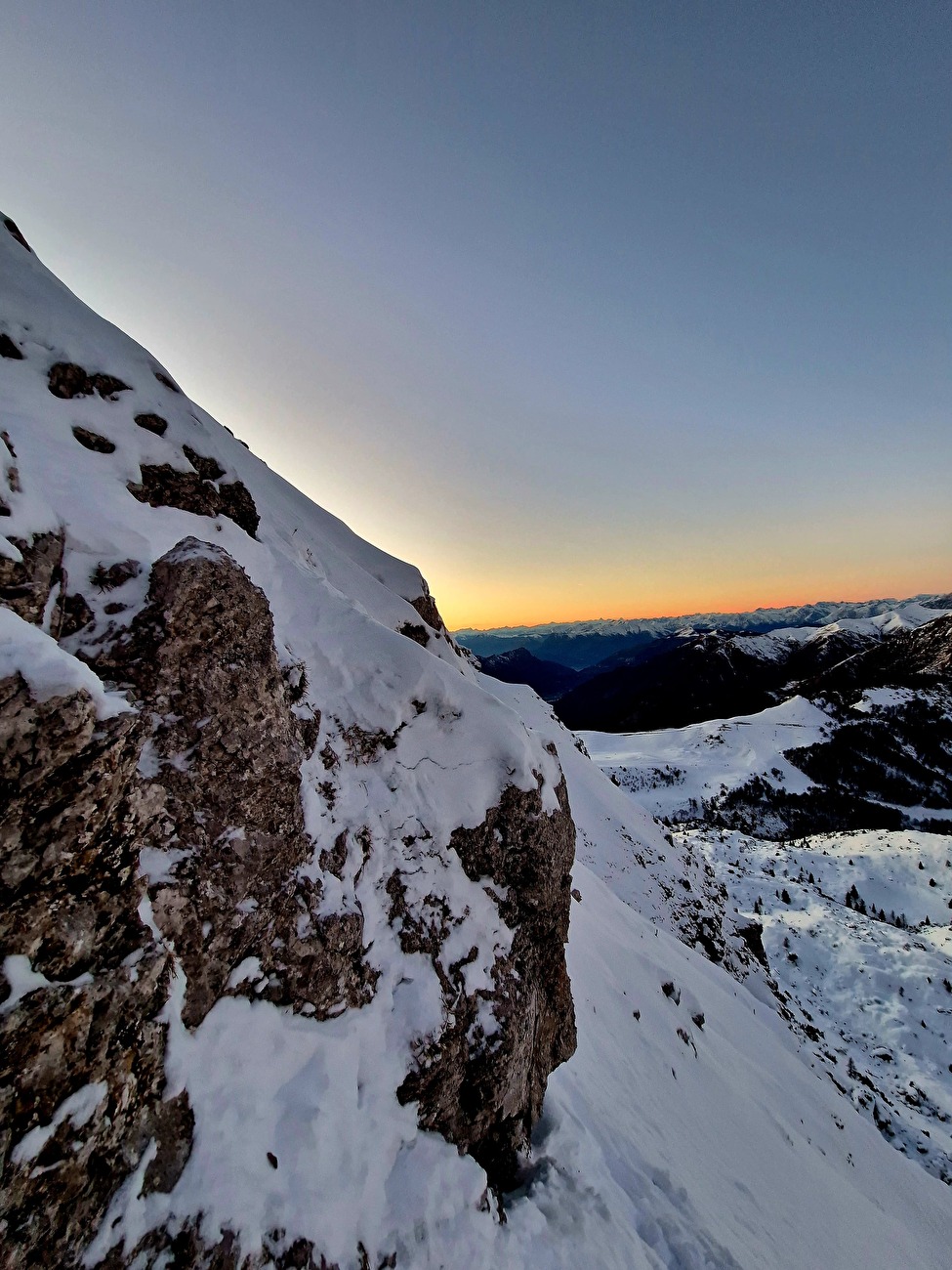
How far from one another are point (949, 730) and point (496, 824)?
111m

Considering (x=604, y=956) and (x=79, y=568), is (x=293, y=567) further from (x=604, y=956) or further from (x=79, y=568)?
(x=604, y=956)

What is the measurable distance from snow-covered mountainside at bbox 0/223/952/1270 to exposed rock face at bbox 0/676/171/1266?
0.8 inches

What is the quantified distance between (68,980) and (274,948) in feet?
7.74

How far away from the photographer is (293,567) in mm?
10344

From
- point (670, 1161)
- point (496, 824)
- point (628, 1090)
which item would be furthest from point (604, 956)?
point (496, 824)

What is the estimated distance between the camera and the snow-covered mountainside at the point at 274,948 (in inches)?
143

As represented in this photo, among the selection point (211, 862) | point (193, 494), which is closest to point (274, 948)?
point (211, 862)

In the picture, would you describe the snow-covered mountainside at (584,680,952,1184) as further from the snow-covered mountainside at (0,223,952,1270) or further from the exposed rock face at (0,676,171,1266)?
the exposed rock face at (0,676,171,1266)

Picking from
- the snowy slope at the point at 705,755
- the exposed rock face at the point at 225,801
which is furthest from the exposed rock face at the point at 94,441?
the snowy slope at the point at 705,755

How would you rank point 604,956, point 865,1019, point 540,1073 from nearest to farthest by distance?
1. point 540,1073
2. point 604,956
3. point 865,1019

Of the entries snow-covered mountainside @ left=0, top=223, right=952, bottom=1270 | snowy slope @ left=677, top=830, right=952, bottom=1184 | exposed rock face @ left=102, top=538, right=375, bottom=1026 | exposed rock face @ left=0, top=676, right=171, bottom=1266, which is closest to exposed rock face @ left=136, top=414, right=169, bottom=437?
snow-covered mountainside @ left=0, top=223, right=952, bottom=1270

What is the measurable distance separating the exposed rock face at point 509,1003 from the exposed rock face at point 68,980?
10.9 ft

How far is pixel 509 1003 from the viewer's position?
7.05 m

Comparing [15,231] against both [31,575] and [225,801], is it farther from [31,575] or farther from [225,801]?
[225,801]
